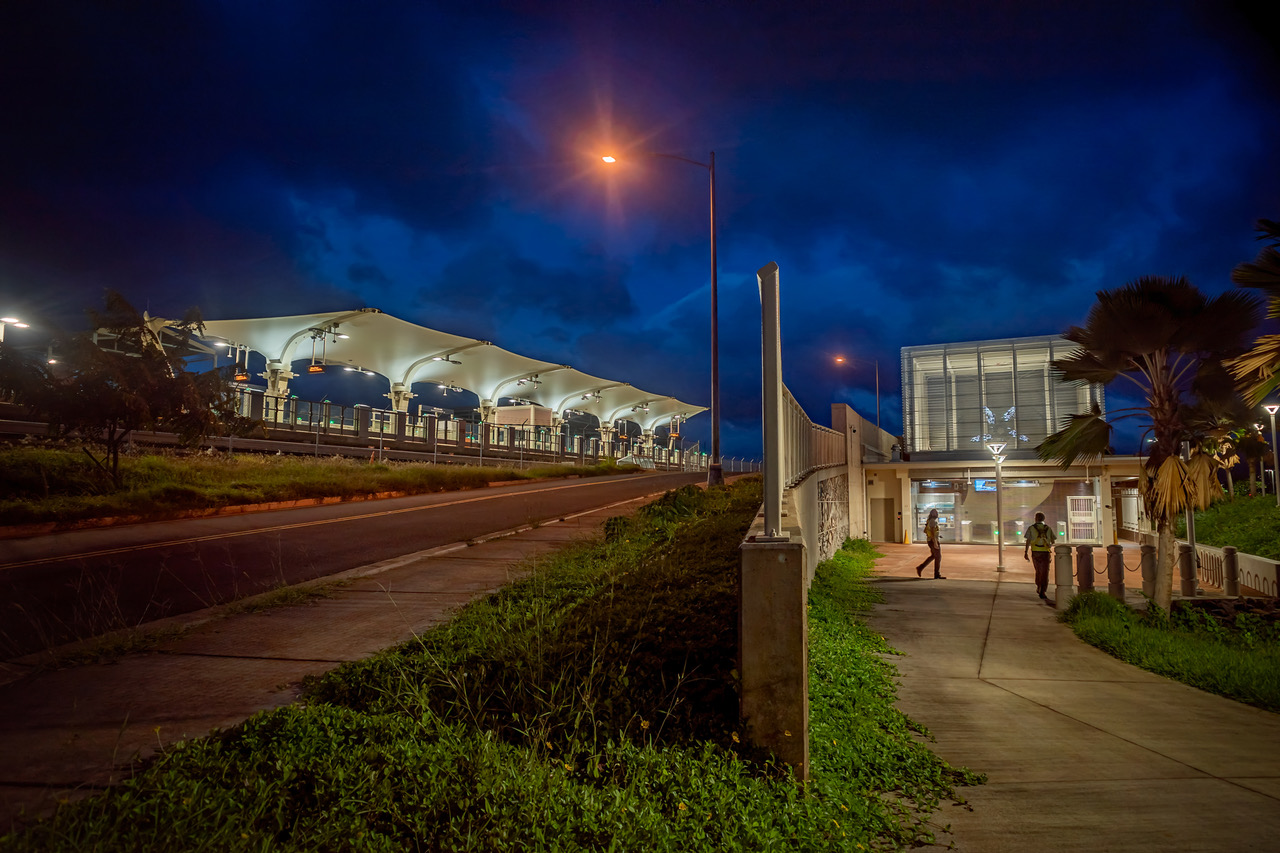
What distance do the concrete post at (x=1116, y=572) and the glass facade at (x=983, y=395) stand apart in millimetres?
21285

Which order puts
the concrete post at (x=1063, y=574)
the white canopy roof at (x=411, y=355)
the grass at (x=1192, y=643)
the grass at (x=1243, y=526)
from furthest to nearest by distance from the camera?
the white canopy roof at (x=411, y=355) → the grass at (x=1243, y=526) → the concrete post at (x=1063, y=574) → the grass at (x=1192, y=643)

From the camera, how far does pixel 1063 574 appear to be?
1207cm

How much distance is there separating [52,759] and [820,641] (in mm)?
6119

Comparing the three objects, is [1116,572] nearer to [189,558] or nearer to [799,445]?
[799,445]

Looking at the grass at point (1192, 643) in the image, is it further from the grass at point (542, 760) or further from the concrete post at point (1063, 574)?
the grass at point (542, 760)

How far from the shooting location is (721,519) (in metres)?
8.95

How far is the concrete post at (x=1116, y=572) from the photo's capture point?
1227 centimetres

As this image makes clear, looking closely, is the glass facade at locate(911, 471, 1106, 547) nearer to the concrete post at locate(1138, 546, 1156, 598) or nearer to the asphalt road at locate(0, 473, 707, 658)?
the concrete post at locate(1138, 546, 1156, 598)

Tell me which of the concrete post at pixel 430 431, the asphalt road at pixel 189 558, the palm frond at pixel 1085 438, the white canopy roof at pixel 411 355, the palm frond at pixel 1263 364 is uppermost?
the white canopy roof at pixel 411 355

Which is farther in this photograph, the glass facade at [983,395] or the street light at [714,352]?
the glass facade at [983,395]

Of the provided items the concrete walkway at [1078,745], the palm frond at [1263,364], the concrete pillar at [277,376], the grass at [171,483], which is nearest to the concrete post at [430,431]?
the concrete pillar at [277,376]

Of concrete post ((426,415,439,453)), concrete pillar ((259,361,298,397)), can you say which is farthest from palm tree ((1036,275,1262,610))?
concrete pillar ((259,361,298,397))

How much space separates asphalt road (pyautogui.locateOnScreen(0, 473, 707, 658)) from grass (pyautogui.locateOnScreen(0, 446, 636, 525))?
966mm

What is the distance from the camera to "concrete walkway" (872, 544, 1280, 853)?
4.00m
